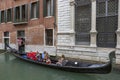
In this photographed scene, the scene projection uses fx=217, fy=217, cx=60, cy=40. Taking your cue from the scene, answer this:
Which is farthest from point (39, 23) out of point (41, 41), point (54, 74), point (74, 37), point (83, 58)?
point (54, 74)

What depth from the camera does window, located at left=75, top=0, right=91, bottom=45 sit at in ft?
32.8

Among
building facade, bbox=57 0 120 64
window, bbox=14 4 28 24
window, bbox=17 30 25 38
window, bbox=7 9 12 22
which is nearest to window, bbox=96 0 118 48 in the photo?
building facade, bbox=57 0 120 64

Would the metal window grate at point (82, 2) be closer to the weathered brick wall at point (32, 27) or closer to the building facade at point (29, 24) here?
the building facade at point (29, 24)

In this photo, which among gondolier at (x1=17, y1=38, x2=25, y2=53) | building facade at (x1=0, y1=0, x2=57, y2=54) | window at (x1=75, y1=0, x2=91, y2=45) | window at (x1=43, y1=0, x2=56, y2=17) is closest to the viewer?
window at (x1=75, y1=0, x2=91, y2=45)

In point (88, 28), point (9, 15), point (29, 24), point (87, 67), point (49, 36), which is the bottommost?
point (87, 67)

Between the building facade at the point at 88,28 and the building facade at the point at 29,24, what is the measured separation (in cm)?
106

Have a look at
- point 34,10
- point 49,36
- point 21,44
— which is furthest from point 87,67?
point 21,44

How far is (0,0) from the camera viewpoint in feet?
60.2

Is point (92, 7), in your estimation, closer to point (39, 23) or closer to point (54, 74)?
point (54, 74)

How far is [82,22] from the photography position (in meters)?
10.3

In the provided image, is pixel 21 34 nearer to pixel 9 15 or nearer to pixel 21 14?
pixel 21 14

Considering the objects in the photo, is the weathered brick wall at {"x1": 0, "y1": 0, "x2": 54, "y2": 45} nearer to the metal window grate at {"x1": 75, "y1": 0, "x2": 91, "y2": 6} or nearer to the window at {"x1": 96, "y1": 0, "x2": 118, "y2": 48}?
the metal window grate at {"x1": 75, "y1": 0, "x2": 91, "y2": 6}

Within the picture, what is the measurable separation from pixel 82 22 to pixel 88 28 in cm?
48

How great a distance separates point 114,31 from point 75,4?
2602 millimetres
